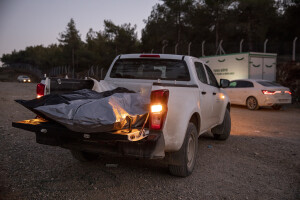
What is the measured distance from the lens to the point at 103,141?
3.11 meters

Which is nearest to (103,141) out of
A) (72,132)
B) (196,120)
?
(72,132)

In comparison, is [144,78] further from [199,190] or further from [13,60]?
[13,60]

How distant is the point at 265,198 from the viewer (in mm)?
3350

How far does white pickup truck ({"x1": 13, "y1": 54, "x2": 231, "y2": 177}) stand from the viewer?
315 cm

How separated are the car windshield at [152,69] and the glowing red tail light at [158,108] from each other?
4.64ft

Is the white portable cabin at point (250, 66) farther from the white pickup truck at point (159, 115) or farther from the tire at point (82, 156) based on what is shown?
the tire at point (82, 156)

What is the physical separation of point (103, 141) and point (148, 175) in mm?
1204

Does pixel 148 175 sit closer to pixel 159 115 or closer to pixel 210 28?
pixel 159 115

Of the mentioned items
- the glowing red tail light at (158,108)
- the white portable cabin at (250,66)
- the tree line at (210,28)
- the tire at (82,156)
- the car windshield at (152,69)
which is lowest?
the tire at (82,156)

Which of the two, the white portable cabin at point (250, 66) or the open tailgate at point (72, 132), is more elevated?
the white portable cabin at point (250, 66)

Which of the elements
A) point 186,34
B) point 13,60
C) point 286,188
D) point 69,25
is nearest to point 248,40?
point 186,34

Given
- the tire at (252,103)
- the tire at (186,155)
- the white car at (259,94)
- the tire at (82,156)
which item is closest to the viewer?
the tire at (186,155)

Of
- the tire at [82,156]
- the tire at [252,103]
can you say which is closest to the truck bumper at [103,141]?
the tire at [82,156]

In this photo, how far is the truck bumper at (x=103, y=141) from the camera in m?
3.08
